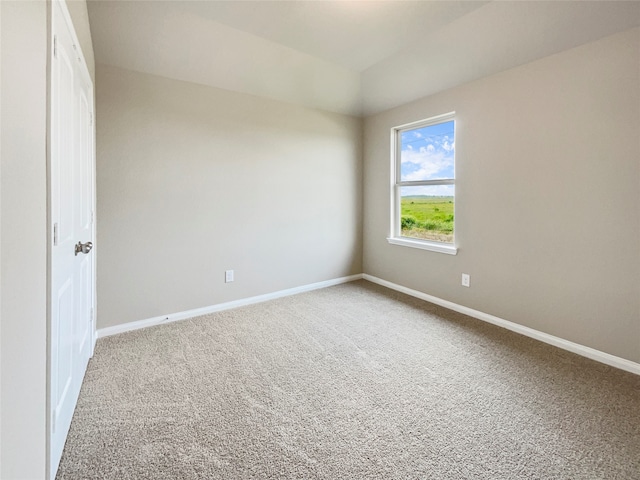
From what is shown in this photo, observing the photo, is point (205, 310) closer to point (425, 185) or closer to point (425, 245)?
point (425, 245)

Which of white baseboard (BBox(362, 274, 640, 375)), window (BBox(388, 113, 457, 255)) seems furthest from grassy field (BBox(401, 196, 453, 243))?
white baseboard (BBox(362, 274, 640, 375))

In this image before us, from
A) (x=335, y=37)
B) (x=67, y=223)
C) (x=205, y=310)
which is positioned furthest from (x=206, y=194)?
(x=335, y=37)

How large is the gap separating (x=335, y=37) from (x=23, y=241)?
267 cm

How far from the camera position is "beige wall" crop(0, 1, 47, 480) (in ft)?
2.44

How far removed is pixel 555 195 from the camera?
244 cm

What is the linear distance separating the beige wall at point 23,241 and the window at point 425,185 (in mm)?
3211

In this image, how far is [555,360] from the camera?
2.25m

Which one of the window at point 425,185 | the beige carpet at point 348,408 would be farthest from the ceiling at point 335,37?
the beige carpet at point 348,408

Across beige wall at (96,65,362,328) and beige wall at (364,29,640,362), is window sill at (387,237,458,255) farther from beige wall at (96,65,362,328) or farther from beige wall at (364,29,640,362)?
beige wall at (96,65,362,328)

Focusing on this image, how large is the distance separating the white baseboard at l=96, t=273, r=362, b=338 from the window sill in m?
0.91

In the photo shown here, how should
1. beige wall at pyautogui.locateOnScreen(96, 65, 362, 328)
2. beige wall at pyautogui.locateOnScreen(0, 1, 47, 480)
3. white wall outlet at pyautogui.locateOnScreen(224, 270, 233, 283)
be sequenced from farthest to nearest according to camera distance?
white wall outlet at pyautogui.locateOnScreen(224, 270, 233, 283), beige wall at pyautogui.locateOnScreen(96, 65, 362, 328), beige wall at pyautogui.locateOnScreen(0, 1, 47, 480)

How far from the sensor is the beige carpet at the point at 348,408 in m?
1.37

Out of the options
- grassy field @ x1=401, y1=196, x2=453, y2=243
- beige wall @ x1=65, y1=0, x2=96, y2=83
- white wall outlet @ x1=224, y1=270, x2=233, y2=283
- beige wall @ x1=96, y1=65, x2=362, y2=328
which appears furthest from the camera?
grassy field @ x1=401, y1=196, x2=453, y2=243

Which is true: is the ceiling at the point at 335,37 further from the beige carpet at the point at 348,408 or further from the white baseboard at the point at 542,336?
the beige carpet at the point at 348,408
